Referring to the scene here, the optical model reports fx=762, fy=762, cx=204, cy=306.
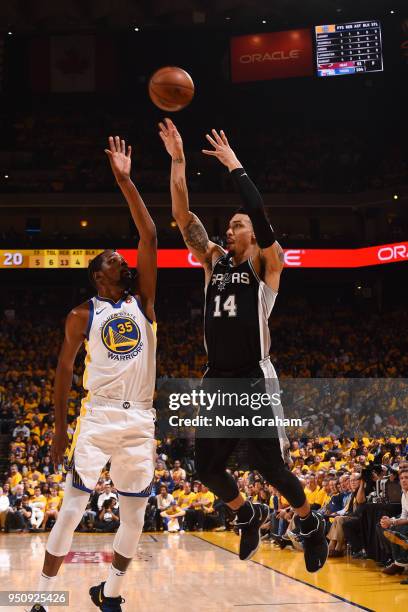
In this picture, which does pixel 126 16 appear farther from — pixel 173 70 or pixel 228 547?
pixel 173 70

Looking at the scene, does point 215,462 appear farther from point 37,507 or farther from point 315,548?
point 37,507

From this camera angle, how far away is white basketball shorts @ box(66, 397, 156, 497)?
511 centimetres

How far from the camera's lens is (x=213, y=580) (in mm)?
9328

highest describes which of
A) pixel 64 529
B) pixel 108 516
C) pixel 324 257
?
pixel 324 257

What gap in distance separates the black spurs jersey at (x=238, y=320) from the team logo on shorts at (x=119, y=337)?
53cm

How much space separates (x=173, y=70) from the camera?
599cm

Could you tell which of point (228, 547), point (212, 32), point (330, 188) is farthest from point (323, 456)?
point (212, 32)

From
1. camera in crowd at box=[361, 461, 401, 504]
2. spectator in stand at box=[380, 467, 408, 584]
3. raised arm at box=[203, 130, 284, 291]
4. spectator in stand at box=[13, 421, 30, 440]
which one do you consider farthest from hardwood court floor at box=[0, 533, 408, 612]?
spectator in stand at box=[13, 421, 30, 440]

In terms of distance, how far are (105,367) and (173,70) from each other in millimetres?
2414

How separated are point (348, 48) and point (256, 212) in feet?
75.0

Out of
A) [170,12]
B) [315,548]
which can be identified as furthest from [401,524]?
[170,12]

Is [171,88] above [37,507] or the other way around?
above

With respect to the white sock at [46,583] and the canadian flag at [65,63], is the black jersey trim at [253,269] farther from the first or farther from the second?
the canadian flag at [65,63]

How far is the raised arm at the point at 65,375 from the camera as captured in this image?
5.17 m
